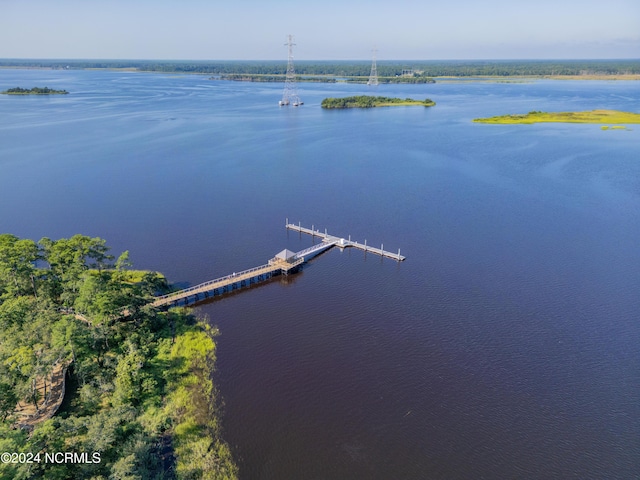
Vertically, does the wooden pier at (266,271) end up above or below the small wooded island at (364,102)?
below

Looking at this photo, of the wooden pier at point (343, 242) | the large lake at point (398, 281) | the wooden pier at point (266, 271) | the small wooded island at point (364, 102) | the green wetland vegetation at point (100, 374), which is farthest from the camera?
the small wooded island at point (364, 102)

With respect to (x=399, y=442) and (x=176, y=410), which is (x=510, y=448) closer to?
(x=399, y=442)

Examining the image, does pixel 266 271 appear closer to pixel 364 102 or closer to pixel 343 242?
pixel 343 242

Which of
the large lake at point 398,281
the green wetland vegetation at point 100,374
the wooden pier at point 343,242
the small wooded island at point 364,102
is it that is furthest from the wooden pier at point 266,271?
the small wooded island at point 364,102

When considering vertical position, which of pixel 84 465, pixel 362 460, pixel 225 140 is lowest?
pixel 362 460

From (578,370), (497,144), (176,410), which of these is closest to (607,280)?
(578,370)

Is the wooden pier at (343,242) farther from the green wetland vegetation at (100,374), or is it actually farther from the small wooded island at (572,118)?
the small wooded island at (572,118)

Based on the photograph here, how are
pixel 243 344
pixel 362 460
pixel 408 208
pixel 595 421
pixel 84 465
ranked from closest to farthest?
pixel 84 465 < pixel 362 460 < pixel 595 421 < pixel 243 344 < pixel 408 208
